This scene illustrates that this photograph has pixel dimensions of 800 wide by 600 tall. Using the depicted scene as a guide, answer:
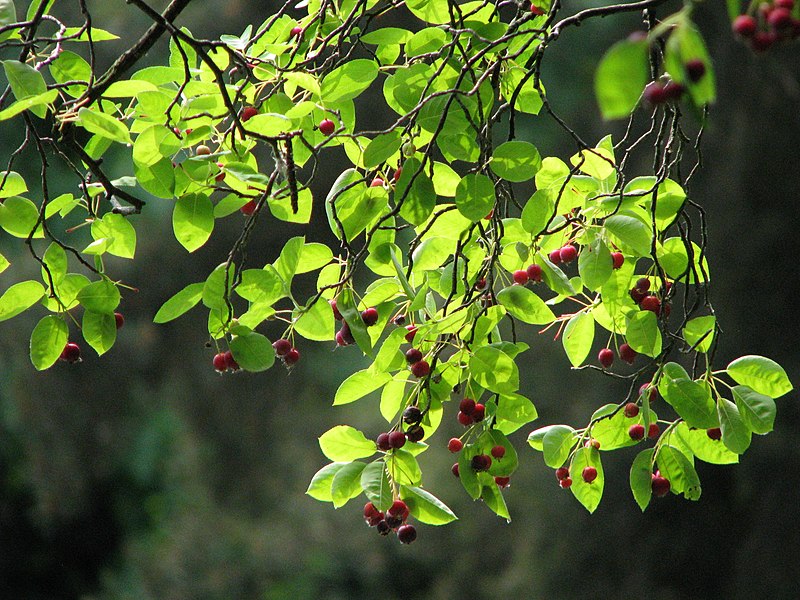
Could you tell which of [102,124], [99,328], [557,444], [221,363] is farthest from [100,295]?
[557,444]

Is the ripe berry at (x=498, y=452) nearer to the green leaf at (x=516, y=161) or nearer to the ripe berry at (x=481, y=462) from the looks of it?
the ripe berry at (x=481, y=462)

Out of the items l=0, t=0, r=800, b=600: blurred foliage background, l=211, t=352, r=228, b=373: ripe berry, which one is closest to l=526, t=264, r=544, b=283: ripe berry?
l=211, t=352, r=228, b=373: ripe berry

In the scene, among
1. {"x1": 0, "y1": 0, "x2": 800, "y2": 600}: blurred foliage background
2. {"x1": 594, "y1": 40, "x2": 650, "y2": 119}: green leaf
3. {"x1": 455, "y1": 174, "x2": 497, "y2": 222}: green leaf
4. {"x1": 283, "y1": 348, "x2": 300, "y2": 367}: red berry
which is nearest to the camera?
{"x1": 594, "y1": 40, "x2": 650, "y2": 119}: green leaf

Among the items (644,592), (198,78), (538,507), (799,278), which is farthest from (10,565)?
(198,78)

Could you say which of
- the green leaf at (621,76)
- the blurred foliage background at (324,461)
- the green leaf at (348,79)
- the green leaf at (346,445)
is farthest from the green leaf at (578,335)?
the blurred foliage background at (324,461)

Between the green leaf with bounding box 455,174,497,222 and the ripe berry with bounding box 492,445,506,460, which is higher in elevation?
the green leaf with bounding box 455,174,497,222

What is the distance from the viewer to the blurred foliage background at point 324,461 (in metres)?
3.78

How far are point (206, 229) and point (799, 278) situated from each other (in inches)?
135

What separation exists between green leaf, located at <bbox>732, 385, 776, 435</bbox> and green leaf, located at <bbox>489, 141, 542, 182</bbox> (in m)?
0.30

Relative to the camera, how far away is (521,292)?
0.96 metres

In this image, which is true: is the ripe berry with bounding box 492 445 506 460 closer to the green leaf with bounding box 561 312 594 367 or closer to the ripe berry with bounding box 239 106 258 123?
the green leaf with bounding box 561 312 594 367

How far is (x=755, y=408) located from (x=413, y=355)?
0.35m

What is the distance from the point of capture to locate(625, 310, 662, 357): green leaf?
941mm

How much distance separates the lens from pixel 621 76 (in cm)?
45
